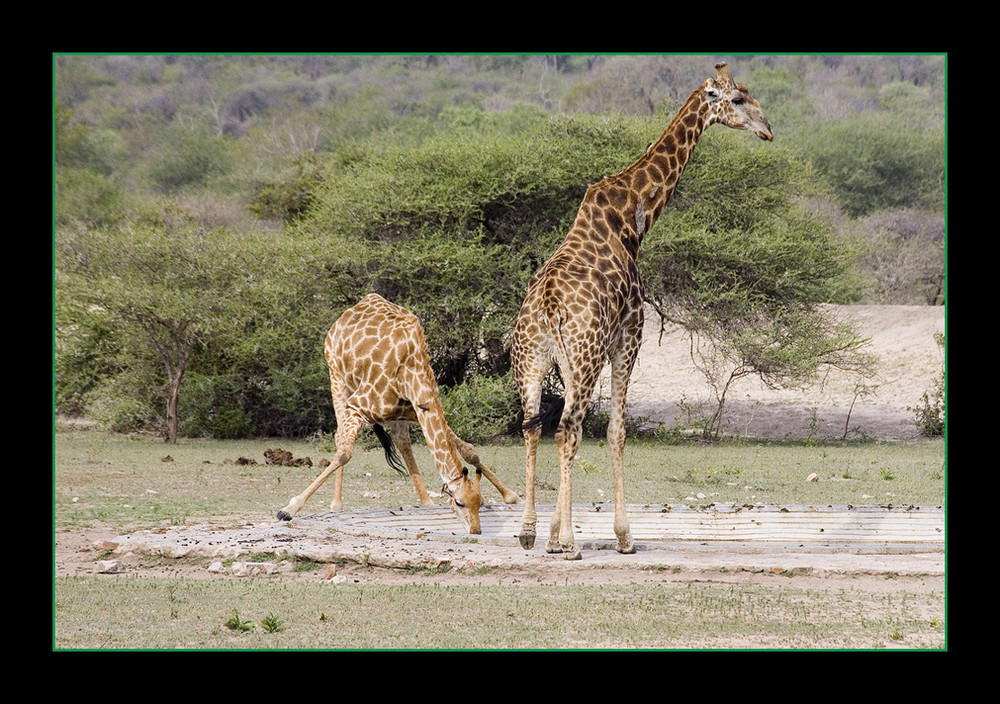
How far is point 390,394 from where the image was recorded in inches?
406

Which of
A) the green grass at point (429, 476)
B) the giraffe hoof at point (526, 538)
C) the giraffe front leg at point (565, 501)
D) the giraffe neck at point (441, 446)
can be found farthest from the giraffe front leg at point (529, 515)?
the green grass at point (429, 476)

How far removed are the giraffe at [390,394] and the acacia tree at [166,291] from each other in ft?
29.1

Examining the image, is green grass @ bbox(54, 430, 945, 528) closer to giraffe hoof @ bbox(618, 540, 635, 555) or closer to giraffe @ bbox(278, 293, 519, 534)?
giraffe @ bbox(278, 293, 519, 534)

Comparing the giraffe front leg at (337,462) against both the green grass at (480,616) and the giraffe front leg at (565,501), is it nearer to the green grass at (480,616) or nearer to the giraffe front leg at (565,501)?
the green grass at (480,616)

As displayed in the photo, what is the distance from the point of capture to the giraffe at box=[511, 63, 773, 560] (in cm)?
891

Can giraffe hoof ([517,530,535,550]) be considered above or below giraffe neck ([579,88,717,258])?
below

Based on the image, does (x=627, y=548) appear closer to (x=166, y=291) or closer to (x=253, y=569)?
(x=253, y=569)

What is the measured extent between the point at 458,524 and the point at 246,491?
3975 mm

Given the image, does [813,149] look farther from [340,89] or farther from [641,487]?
[340,89]

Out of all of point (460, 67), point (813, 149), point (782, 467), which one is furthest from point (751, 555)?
point (460, 67)

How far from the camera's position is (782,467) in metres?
16.5

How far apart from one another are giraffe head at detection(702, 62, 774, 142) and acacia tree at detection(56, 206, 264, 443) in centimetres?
1126

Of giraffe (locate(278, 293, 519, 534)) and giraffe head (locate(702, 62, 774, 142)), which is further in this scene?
giraffe head (locate(702, 62, 774, 142))

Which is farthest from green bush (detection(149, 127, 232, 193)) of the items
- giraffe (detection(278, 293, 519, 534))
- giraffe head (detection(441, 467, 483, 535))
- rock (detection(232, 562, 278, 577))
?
rock (detection(232, 562, 278, 577))
